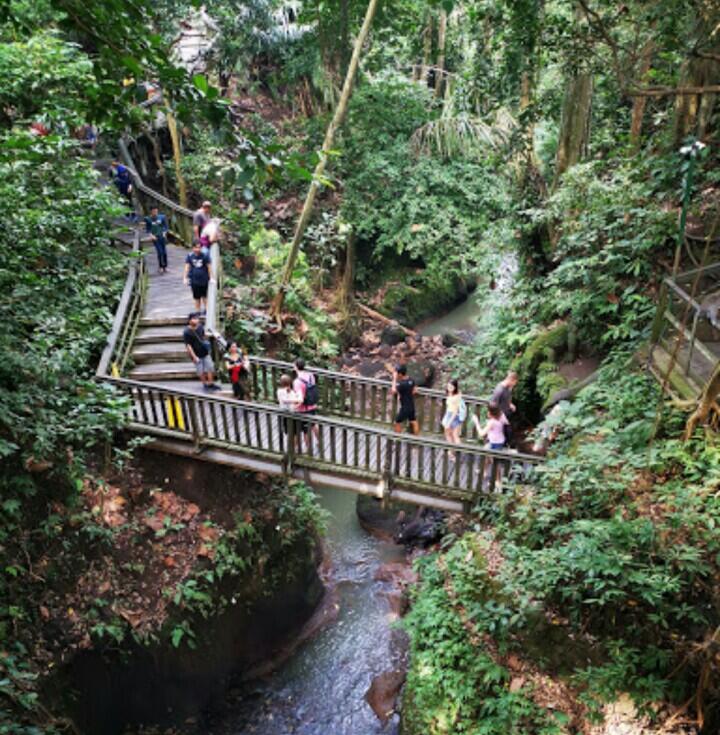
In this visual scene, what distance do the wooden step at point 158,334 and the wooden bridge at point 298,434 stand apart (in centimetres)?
3

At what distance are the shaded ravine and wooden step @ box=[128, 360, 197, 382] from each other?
4896 mm

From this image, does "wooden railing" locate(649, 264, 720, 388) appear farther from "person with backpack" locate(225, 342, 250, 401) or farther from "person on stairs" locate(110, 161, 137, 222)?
"person on stairs" locate(110, 161, 137, 222)

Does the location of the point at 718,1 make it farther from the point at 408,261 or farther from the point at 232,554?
the point at 408,261

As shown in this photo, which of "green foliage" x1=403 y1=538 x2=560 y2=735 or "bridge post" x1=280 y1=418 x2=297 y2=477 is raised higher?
"bridge post" x1=280 y1=418 x2=297 y2=477

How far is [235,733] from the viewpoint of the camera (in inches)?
351

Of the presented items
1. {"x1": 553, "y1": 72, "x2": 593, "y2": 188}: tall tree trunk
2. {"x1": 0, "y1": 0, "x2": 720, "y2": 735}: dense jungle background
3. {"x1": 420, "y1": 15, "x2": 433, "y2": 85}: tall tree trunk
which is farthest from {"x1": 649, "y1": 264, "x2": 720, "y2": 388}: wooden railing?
{"x1": 420, "y1": 15, "x2": 433, "y2": 85}: tall tree trunk

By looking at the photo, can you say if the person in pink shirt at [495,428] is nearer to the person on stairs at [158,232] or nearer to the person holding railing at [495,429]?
the person holding railing at [495,429]

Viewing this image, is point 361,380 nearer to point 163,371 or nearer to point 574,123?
point 163,371

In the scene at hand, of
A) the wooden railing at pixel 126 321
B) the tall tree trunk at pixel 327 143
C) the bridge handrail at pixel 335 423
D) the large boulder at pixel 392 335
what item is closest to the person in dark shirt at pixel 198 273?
the wooden railing at pixel 126 321

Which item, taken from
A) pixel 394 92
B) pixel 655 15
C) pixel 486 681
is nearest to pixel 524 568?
pixel 486 681

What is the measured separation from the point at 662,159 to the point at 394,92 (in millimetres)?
10742

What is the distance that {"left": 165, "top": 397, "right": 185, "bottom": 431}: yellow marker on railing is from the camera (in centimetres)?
898

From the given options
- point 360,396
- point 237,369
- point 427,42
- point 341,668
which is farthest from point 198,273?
point 427,42

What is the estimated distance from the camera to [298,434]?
8.94 m
